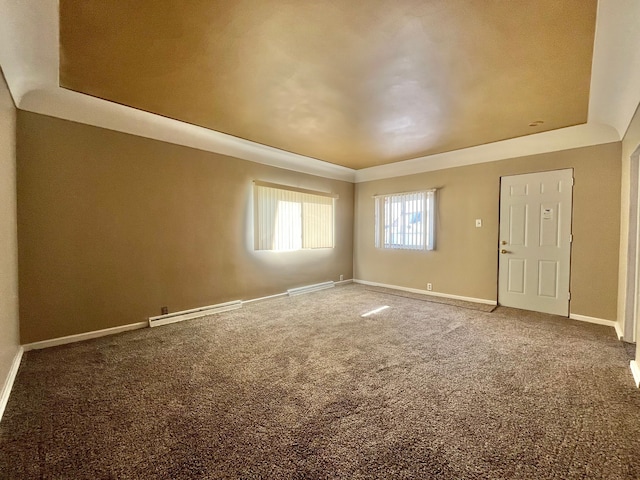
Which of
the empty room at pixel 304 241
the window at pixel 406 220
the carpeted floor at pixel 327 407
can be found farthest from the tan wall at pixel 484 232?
the carpeted floor at pixel 327 407

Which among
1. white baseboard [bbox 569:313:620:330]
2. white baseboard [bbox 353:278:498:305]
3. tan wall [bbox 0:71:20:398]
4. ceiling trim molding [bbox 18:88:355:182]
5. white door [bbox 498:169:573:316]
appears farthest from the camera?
white baseboard [bbox 353:278:498:305]

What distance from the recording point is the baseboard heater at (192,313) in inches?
148

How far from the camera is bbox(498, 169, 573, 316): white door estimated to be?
408 cm

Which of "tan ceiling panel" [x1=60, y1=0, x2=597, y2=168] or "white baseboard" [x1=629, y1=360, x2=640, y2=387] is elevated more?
"tan ceiling panel" [x1=60, y1=0, x2=597, y2=168]

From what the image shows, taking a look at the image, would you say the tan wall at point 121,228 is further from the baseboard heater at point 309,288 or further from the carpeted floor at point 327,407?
the baseboard heater at point 309,288

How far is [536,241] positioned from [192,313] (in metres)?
5.12

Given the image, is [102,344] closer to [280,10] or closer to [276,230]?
[276,230]

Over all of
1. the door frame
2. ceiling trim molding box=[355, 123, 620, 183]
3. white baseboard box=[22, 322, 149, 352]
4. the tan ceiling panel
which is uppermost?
the tan ceiling panel

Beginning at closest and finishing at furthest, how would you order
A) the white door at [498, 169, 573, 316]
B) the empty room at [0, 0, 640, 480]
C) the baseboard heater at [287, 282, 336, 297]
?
the empty room at [0, 0, 640, 480], the white door at [498, 169, 573, 316], the baseboard heater at [287, 282, 336, 297]

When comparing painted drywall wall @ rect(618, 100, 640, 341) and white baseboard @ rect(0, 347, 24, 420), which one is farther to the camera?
painted drywall wall @ rect(618, 100, 640, 341)

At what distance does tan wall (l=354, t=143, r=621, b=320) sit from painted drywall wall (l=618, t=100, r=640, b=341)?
163mm

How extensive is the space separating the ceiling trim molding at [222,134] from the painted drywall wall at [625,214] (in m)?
0.20

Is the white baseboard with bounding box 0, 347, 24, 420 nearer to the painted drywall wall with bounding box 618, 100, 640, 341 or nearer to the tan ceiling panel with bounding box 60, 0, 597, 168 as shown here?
the tan ceiling panel with bounding box 60, 0, 597, 168

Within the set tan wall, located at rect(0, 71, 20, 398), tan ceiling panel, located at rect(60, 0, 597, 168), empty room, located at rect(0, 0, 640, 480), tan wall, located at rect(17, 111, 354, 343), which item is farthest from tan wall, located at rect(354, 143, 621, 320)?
tan wall, located at rect(0, 71, 20, 398)
